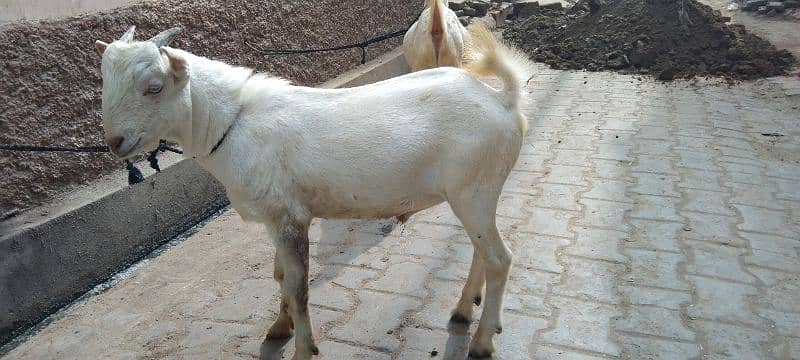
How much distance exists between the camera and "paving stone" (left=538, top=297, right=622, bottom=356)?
3377 mm

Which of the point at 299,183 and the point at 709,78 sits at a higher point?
the point at 299,183

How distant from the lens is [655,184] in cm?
543

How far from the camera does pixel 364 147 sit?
3.00 metres

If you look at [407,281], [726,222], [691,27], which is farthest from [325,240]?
[691,27]

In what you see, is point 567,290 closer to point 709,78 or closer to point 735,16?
point 709,78

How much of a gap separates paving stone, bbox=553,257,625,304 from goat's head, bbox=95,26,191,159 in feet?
7.76

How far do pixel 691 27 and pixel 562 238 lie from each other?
757cm

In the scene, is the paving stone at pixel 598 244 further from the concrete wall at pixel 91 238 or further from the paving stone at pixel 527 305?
the concrete wall at pixel 91 238

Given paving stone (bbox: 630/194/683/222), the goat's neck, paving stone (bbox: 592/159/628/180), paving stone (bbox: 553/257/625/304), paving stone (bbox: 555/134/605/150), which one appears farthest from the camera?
paving stone (bbox: 555/134/605/150)

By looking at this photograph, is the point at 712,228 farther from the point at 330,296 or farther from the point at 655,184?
the point at 330,296

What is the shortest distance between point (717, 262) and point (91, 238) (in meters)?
3.89

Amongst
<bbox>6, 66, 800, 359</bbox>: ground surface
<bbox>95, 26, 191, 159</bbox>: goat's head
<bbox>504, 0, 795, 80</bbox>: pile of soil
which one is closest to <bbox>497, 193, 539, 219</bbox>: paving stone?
<bbox>6, 66, 800, 359</bbox>: ground surface

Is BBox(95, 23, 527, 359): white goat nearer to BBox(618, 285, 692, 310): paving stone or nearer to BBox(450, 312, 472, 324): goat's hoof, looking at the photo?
BBox(450, 312, 472, 324): goat's hoof

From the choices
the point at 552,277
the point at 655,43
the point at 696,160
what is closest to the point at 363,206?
the point at 552,277
